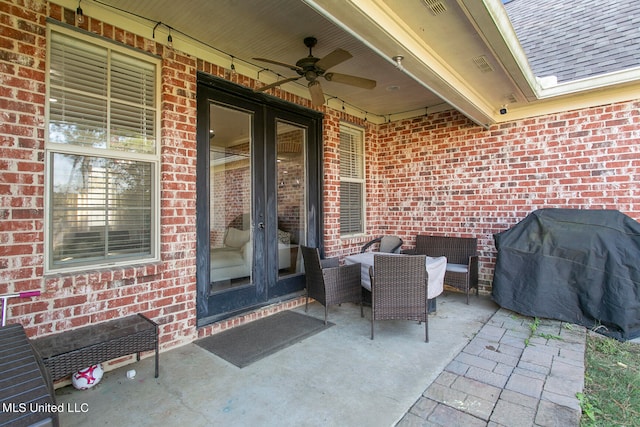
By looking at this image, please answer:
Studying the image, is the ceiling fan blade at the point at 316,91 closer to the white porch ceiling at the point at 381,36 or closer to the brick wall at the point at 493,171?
the white porch ceiling at the point at 381,36

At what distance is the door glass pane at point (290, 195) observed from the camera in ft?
13.9

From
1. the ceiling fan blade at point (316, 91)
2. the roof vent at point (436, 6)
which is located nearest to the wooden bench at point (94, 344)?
the ceiling fan blade at point (316, 91)

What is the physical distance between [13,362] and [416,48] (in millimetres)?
3207

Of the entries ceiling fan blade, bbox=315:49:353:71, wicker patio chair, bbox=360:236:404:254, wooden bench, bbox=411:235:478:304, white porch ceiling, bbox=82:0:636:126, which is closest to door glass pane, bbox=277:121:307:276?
white porch ceiling, bbox=82:0:636:126

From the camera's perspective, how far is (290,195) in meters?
4.38

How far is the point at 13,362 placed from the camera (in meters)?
1.14

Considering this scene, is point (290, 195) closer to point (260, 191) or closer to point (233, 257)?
point (260, 191)

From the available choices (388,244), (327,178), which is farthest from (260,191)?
(388,244)

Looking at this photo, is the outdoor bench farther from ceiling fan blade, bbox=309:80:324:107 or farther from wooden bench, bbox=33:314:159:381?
ceiling fan blade, bbox=309:80:324:107

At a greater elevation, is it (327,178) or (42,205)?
(327,178)

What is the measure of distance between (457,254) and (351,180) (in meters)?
2.05

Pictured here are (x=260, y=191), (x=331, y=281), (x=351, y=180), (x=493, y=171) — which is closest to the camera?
(x=331, y=281)

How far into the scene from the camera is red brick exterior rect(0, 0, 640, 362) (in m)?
2.26

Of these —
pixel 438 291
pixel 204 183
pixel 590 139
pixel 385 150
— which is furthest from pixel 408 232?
pixel 204 183
